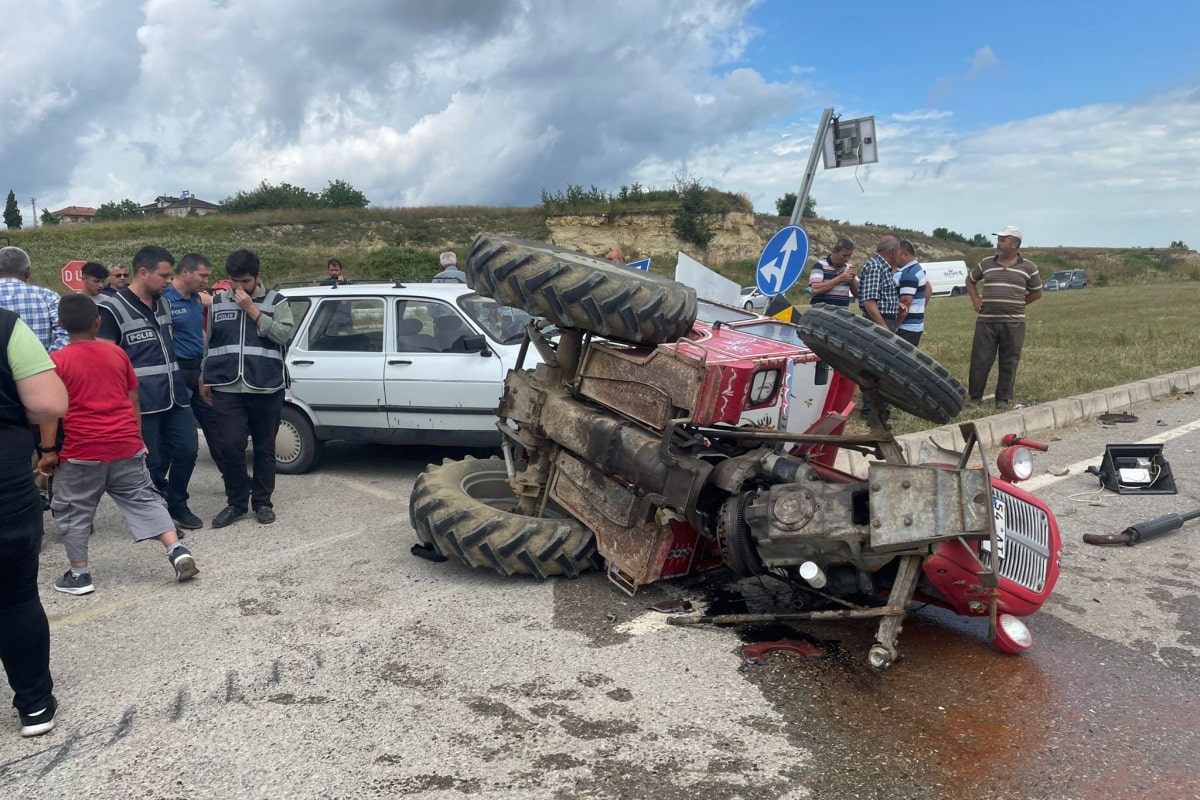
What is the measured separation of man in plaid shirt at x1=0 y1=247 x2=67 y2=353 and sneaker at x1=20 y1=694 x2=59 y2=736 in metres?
3.37

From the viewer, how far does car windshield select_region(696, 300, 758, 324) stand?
6.45m

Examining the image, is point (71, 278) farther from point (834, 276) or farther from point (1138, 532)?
point (1138, 532)

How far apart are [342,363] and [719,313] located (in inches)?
119

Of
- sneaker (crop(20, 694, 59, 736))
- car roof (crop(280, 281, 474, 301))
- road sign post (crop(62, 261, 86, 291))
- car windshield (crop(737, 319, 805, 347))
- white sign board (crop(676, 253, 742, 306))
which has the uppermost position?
white sign board (crop(676, 253, 742, 306))

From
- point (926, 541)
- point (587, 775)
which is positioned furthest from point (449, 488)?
point (926, 541)

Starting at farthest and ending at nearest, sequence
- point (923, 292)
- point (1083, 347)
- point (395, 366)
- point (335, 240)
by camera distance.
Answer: point (335, 240) < point (1083, 347) < point (923, 292) < point (395, 366)

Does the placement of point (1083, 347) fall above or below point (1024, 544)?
below

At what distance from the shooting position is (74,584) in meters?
4.56

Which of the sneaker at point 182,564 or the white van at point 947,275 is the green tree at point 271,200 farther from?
the sneaker at point 182,564

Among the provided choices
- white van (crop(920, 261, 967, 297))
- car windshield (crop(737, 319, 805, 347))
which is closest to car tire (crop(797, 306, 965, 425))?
car windshield (crop(737, 319, 805, 347))

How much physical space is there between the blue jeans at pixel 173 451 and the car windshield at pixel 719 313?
11.8 feet

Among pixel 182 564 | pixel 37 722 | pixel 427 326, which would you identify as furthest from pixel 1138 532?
pixel 37 722

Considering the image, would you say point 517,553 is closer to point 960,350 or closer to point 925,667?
point 925,667

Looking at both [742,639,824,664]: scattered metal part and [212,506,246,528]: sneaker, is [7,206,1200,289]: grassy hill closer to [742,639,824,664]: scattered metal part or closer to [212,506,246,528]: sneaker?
[212,506,246,528]: sneaker
